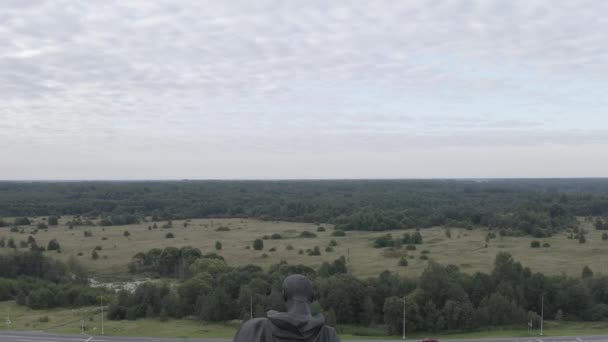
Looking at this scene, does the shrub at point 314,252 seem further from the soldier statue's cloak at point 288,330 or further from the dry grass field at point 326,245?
the soldier statue's cloak at point 288,330

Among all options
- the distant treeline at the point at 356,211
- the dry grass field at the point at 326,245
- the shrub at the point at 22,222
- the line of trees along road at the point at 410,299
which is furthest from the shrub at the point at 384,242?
the shrub at the point at 22,222

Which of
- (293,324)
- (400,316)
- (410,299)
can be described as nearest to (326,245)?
(410,299)

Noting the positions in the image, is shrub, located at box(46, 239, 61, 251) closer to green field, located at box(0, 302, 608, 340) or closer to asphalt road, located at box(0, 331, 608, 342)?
green field, located at box(0, 302, 608, 340)

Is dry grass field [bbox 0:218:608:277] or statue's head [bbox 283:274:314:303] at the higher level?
statue's head [bbox 283:274:314:303]

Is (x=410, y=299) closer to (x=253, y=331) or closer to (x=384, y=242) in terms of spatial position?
(x=253, y=331)

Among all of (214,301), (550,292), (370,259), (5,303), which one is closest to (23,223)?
(5,303)

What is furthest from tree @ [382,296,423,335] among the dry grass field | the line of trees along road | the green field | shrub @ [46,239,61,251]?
shrub @ [46,239,61,251]
